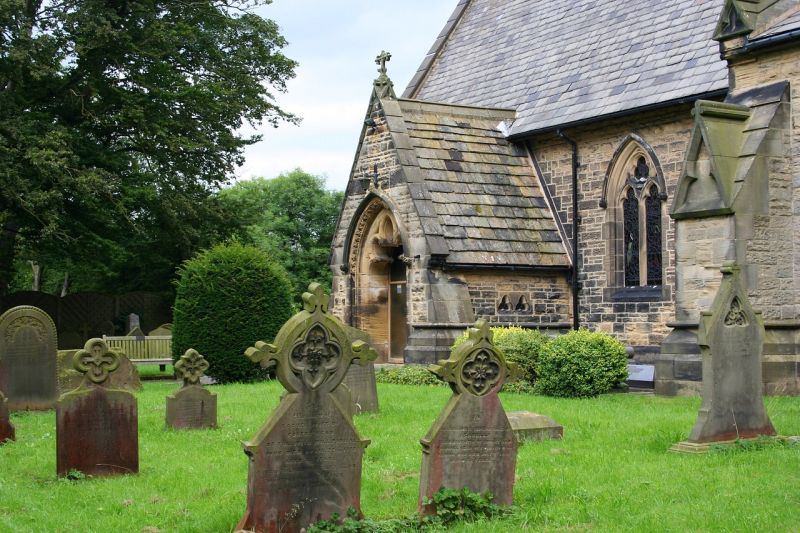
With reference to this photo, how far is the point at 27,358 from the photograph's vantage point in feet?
51.7

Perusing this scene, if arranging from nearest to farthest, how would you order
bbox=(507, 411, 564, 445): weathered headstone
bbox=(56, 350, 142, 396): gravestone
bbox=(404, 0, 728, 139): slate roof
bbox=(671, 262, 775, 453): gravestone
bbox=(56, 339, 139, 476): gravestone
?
bbox=(56, 339, 139, 476): gravestone → bbox=(671, 262, 775, 453): gravestone → bbox=(507, 411, 564, 445): weathered headstone → bbox=(56, 350, 142, 396): gravestone → bbox=(404, 0, 728, 139): slate roof

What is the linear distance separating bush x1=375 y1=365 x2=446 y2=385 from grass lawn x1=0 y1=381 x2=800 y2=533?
5.80 metres

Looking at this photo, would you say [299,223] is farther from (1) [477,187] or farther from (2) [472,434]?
(2) [472,434]

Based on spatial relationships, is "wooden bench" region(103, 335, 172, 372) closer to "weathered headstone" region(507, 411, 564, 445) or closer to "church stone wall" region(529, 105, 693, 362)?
"church stone wall" region(529, 105, 693, 362)

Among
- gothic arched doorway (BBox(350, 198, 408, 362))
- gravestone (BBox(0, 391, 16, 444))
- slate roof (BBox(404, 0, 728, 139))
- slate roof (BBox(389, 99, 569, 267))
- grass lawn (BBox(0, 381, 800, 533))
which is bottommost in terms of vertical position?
grass lawn (BBox(0, 381, 800, 533))

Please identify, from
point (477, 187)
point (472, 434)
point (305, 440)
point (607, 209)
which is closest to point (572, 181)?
point (607, 209)

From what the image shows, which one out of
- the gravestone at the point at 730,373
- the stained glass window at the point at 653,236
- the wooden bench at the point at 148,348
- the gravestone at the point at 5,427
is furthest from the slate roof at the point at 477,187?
the gravestone at the point at 5,427

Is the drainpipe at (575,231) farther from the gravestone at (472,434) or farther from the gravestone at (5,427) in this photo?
the gravestone at (472,434)

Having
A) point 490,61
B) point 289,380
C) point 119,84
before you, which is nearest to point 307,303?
point 289,380

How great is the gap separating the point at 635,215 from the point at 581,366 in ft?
20.3

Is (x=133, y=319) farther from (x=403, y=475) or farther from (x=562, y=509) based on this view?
(x=562, y=509)

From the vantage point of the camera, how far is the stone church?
16.3 metres

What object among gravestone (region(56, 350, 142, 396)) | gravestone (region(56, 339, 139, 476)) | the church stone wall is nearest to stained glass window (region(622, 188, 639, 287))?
the church stone wall

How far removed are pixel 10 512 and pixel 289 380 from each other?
109 inches
